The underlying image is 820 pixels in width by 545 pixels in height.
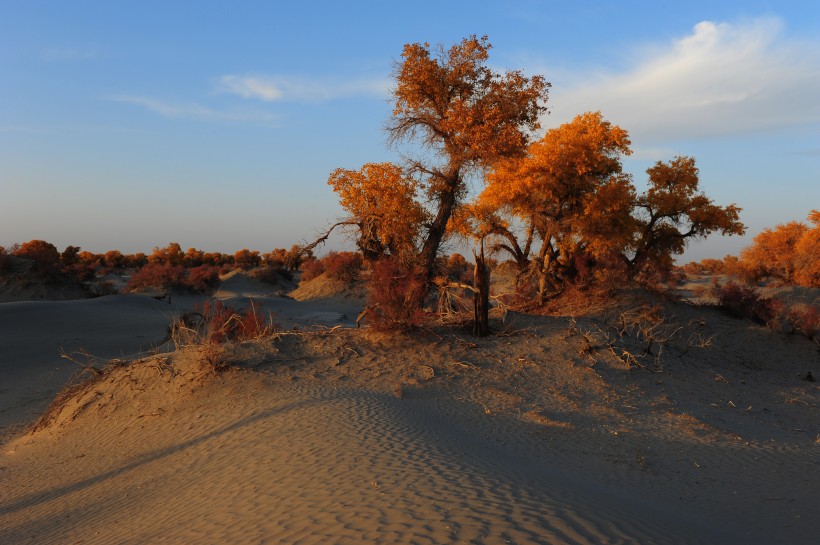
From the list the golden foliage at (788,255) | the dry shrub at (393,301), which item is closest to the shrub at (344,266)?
the dry shrub at (393,301)

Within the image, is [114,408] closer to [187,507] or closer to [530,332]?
[187,507]

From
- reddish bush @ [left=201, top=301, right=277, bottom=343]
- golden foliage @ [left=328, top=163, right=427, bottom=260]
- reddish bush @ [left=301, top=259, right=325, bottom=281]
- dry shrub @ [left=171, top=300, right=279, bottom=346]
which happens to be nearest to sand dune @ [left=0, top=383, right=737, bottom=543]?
dry shrub @ [left=171, top=300, right=279, bottom=346]

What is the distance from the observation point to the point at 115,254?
2596 inches

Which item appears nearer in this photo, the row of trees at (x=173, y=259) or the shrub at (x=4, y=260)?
the shrub at (x=4, y=260)

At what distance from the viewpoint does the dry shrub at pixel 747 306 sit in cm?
2241

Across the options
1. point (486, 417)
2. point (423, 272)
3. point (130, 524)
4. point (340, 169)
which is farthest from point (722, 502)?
point (340, 169)

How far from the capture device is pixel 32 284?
1227 inches

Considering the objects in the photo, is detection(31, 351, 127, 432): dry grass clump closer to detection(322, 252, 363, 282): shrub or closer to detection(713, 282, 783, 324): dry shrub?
detection(713, 282, 783, 324): dry shrub

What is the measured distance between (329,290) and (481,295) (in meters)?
23.3

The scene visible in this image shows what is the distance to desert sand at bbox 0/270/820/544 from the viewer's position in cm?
596

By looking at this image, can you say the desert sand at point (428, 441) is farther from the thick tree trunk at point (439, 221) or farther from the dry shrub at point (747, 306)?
the dry shrub at point (747, 306)

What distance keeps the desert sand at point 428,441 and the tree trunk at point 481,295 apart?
1.28 feet

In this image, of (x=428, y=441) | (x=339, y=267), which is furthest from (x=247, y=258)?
(x=428, y=441)

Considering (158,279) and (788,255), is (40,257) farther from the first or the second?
(788,255)
